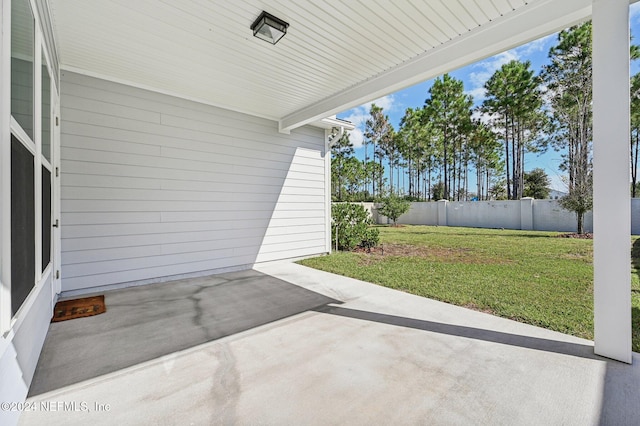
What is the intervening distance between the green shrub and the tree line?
14.1 ft

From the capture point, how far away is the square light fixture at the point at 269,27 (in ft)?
8.59

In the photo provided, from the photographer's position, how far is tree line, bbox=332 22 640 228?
39.2ft

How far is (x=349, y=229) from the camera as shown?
744 centimetres

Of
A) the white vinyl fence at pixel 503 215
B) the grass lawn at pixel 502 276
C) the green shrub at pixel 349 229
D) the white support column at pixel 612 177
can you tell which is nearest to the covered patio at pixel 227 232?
the white support column at pixel 612 177

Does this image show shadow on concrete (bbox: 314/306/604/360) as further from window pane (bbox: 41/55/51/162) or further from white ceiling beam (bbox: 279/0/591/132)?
window pane (bbox: 41/55/51/162)

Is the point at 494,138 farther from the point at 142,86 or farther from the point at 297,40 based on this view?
the point at 142,86

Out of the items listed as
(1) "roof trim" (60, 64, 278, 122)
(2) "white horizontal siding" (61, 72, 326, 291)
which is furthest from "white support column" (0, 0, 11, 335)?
(1) "roof trim" (60, 64, 278, 122)

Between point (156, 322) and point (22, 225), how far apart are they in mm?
1587

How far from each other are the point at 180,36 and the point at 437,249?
23.3 feet

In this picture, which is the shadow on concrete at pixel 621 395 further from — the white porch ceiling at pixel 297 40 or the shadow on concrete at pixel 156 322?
the white porch ceiling at pixel 297 40

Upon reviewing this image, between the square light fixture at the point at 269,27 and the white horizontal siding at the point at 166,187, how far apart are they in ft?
7.59

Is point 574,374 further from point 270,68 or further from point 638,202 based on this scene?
point 638,202

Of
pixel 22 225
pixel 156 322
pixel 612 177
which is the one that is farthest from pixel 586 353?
pixel 22 225

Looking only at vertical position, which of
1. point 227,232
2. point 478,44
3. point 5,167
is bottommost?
point 227,232
